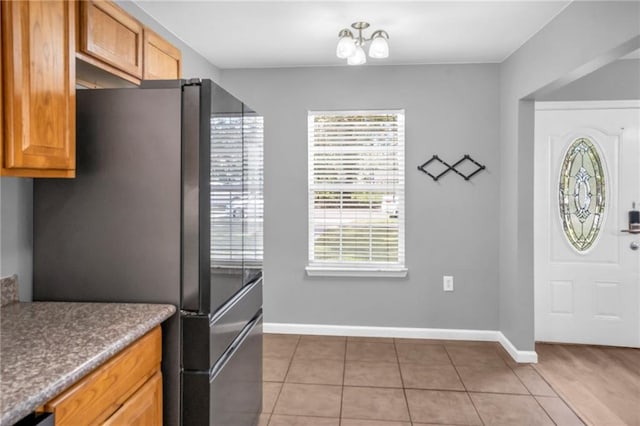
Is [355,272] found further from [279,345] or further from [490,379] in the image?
[490,379]

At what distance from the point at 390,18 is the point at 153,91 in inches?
68.3

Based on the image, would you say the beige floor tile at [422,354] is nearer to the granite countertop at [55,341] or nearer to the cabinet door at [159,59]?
the granite countertop at [55,341]

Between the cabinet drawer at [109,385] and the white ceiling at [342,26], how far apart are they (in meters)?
2.00

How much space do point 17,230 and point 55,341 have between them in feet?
2.30

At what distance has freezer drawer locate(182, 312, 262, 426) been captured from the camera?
1652 mm

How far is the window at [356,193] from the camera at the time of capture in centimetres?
386

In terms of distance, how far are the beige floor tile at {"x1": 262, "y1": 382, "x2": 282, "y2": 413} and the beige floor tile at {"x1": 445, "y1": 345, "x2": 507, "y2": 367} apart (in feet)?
4.49

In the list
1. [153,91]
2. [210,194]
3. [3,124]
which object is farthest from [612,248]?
[3,124]

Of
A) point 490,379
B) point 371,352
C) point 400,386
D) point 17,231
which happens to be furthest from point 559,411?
point 17,231

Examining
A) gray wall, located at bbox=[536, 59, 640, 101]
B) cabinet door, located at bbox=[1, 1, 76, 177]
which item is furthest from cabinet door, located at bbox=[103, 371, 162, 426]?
gray wall, located at bbox=[536, 59, 640, 101]

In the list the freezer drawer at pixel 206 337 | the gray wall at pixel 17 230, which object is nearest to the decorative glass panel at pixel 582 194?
the freezer drawer at pixel 206 337

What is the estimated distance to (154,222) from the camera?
1.67 metres

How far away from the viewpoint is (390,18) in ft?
9.09

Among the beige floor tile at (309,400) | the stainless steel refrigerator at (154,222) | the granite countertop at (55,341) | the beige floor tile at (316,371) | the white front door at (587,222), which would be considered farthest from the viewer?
the white front door at (587,222)
